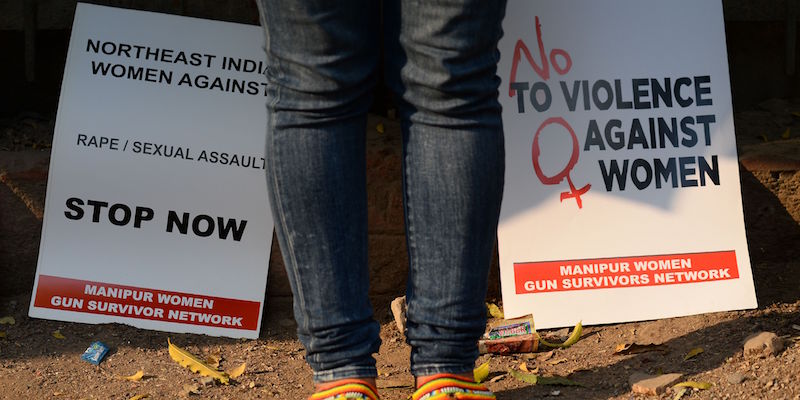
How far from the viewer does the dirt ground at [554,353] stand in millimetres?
2293

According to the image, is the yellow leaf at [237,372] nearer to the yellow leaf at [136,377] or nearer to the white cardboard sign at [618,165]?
the yellow leaf at [136,377]

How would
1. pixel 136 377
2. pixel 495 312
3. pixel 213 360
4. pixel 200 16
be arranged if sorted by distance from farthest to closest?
1. pixel 200 16
2. pixel 495 312
3. pixel 213 360
4. pixel 136 377

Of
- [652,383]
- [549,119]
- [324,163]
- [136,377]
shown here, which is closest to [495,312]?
[549,119]

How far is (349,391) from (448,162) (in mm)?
472

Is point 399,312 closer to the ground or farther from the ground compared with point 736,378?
farther from the ground

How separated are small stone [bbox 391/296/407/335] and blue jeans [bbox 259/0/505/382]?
0.75 m

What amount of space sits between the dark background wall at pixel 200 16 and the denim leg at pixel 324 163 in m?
1.35

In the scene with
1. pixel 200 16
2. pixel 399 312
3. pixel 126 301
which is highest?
pixel 200 16

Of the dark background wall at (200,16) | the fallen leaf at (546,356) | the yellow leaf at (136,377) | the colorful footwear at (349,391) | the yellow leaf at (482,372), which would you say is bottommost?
the fallen leaf at (546,356)

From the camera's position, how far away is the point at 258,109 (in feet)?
9.25

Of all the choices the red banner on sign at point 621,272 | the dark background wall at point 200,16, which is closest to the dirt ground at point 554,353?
the red banner on sign at point 621,272

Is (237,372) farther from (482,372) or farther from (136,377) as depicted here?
(482,372)

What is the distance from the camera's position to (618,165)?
275 centimetres

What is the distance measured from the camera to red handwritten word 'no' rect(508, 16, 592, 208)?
8.97 ft
